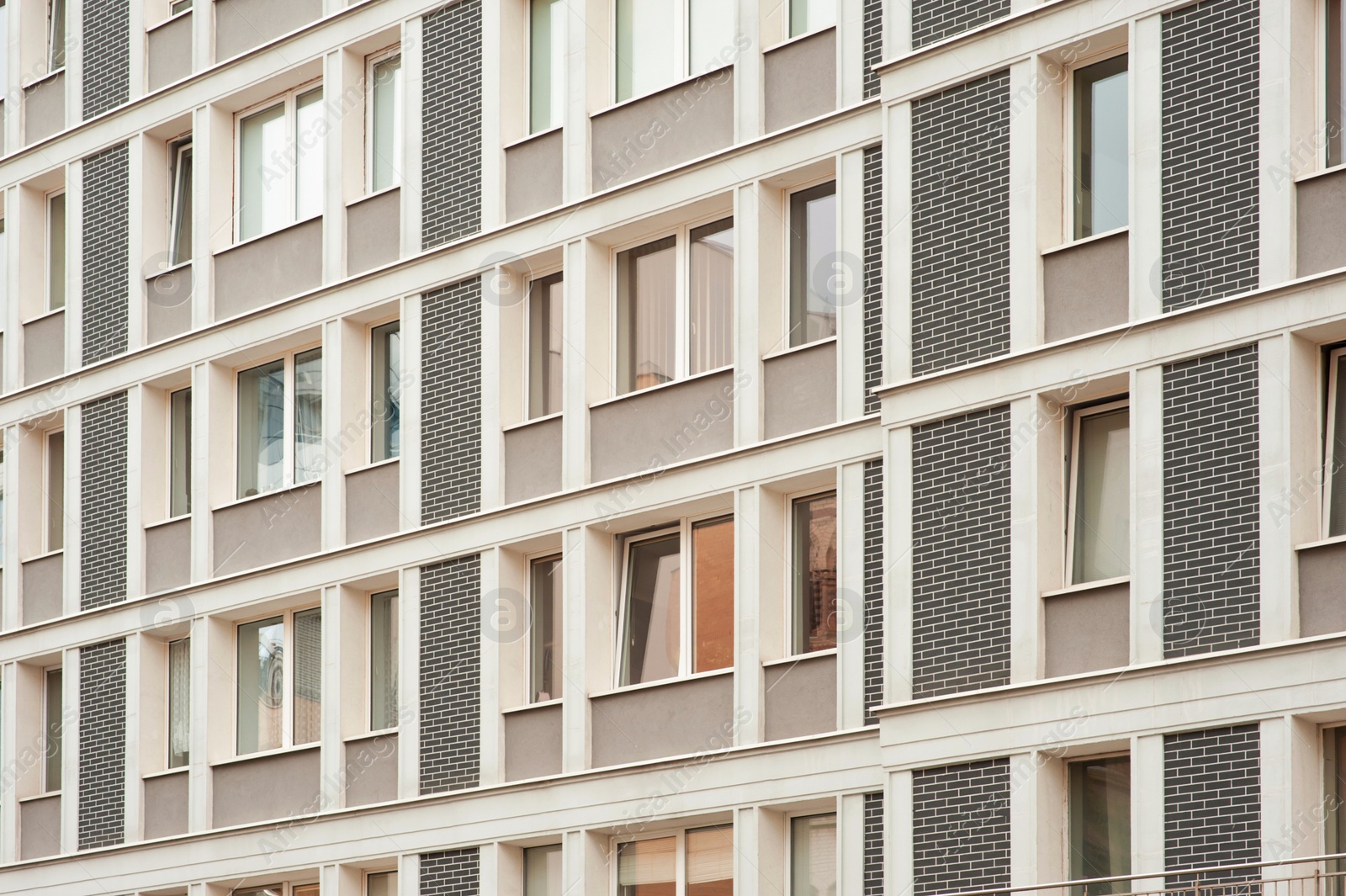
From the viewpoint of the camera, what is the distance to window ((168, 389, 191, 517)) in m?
33.3

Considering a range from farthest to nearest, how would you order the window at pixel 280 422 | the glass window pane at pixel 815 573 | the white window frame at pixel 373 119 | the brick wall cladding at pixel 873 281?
the window at pixel 280 422
the white window frame at pixel 373 119
the glass window pane at pixel 815 573
the brick wall cladding at pixel 873 281

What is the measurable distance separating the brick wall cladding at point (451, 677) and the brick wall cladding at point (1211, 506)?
9.99m

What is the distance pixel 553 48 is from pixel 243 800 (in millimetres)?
10698

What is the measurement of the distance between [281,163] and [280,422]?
12.1 feet

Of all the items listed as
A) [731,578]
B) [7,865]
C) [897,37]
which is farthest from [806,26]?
[7,865]

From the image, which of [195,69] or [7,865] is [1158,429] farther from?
[7,865]

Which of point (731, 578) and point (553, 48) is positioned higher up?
point (553, 48)

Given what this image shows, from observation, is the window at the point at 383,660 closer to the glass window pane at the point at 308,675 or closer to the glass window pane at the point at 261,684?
the glass window pane at the point at 308,675

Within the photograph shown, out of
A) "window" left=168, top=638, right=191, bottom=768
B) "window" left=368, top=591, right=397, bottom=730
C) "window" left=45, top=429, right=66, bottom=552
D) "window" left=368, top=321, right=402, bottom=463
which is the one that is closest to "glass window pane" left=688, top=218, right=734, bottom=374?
"window" left=368, top=321, right=402, bottom=463

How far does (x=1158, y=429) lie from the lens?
21781 millimetres

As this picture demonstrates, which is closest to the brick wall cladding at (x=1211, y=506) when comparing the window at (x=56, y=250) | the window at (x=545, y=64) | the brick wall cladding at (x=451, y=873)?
the brick wall cladding at (x=451, y=873)

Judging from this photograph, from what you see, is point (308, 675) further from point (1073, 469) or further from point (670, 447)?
point (1073, 469)

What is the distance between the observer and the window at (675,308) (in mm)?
27500

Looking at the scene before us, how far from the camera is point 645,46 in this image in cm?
2866
